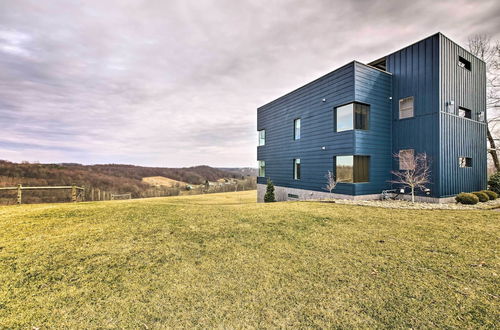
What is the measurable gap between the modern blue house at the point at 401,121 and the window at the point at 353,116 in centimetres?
6

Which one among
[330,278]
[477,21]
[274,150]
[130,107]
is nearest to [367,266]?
[330,278]

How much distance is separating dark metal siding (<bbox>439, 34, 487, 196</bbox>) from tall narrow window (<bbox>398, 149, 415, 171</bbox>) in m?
1.36

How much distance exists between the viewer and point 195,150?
36.7 meters

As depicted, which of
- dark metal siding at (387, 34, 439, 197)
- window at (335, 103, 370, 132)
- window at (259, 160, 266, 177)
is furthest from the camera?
window at (259, 160, 266, 177)

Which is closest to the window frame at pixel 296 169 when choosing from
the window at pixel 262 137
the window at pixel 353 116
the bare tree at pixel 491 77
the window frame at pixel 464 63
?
the window at pixel 353 116

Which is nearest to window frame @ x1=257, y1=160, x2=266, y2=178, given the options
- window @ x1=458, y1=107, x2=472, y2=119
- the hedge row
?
the hedge row

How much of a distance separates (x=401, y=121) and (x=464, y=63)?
5.59 m

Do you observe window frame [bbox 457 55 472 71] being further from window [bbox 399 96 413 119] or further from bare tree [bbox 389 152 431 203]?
bare tree [bbox 389 152 431 203]

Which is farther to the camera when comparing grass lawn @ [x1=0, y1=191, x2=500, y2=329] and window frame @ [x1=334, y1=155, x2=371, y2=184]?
window frame @ [x1=334, y1=155, x2=371, y2=184]

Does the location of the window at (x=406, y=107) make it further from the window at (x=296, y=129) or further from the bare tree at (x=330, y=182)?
the window at (x=296, y=129)

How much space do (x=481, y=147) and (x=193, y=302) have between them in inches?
736

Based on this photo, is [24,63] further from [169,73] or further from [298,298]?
[298,298]

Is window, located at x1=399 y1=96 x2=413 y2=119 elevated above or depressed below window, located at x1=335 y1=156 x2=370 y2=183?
above

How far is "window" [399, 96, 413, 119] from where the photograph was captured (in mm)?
11727
